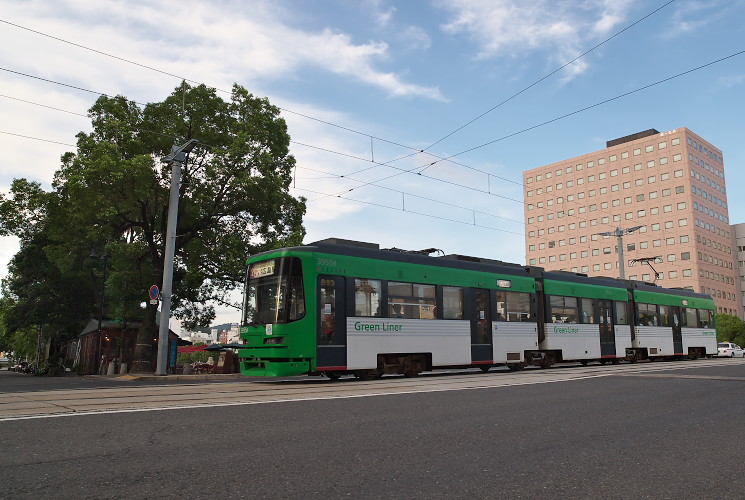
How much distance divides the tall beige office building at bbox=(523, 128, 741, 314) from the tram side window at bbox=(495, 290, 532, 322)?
7872 centimetres

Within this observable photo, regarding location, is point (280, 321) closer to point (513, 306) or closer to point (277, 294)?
point (277, 294)

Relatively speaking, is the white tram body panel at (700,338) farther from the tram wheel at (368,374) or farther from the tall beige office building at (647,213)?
the tall beige office building at (647,213)

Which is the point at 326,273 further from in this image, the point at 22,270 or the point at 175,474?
the point at 22,270

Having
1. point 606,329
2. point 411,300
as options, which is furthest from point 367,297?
point 606,329

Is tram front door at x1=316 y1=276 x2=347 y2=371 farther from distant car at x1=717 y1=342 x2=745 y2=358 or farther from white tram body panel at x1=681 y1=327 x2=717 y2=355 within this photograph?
distant car at x1=717 y1=342 x2=745 y2=358

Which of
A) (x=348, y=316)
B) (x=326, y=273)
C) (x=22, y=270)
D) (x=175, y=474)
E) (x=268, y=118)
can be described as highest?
(x=268, y=118)

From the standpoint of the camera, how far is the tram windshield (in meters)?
12.9

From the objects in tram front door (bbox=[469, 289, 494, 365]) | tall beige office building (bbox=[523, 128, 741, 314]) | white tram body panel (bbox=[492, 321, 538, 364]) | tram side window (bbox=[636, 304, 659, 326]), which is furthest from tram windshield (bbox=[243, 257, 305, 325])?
tall beige office building (bbox=[523, 128, 741, 314])

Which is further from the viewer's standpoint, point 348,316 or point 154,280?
point 154,280

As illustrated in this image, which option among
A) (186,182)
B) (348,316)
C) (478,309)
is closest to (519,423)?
(348,316)

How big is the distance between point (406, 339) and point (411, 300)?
107cm

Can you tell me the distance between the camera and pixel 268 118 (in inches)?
1044

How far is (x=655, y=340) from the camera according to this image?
24062mm

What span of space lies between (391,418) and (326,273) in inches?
277
